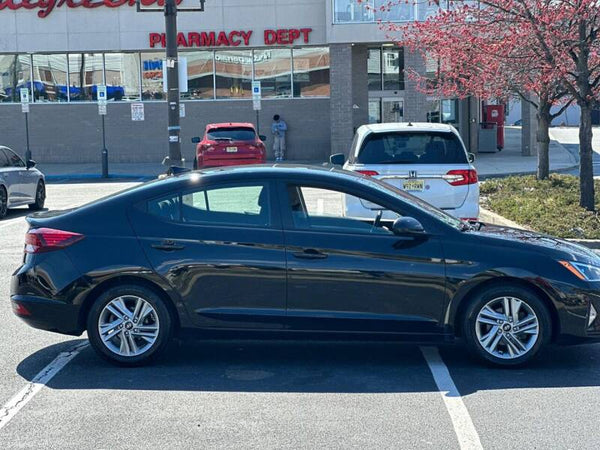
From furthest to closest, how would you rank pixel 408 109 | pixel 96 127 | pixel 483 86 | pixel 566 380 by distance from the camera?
1. pixel 96 127
2. pixel 408 109
3. pixel 483 86
4. pixel 566 380

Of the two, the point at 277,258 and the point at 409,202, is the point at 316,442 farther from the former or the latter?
the point at 409,202

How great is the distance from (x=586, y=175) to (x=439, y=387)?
928cm

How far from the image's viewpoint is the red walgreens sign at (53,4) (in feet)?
113

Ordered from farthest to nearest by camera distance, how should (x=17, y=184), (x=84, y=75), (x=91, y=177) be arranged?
(x=84, y=75) → (x=91, y=177) → (x=17, y=184)

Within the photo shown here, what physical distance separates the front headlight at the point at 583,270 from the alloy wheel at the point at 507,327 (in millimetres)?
444

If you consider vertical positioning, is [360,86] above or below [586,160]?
above

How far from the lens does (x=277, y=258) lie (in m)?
7.17

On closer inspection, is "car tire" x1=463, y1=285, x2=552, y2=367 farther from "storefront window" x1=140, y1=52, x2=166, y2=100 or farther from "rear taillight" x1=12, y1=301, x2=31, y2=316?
"storefront window" x1=140, y1=52, x2=166, y2=100

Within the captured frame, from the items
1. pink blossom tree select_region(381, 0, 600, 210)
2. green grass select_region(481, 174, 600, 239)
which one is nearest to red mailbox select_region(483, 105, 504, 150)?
green grass select_region(481, 174, 600, 239)

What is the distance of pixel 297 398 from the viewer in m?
6.54

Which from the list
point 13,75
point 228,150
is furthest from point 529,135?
point 13,75

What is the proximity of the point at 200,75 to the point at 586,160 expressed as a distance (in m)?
22.2

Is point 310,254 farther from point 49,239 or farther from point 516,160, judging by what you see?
point 516,160

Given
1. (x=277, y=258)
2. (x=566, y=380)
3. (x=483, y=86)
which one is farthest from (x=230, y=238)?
(x=483, y=86)
